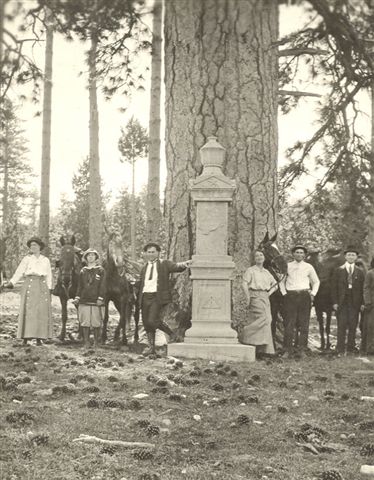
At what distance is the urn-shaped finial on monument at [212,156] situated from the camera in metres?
10.4

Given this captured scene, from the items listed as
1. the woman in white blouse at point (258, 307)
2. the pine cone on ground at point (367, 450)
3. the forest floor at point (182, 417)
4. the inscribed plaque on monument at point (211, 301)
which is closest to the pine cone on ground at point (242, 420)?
the forest floor at point (182, 417)

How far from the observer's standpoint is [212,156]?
1039 centimetres

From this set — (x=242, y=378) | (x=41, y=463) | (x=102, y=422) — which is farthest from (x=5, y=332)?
(x=41, y=463)

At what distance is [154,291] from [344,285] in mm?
3370

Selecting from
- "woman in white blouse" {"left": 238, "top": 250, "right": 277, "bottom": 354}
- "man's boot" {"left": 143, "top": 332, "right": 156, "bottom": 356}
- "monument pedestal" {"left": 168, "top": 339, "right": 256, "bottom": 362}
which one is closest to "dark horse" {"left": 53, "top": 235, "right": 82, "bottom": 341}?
"man's boot" {"left": 143, "top": 332, "right": 156, "bottom": 356}

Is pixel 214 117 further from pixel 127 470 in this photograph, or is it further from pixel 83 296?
pixel 127 470

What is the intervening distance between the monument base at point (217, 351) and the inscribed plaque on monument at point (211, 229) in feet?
4.34

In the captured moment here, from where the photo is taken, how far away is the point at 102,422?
593 centimetres

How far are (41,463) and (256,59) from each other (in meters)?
7.77

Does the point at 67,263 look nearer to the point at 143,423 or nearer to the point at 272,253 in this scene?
the point at 272,253

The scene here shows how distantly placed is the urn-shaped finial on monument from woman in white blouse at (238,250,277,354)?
Answer: 147cm

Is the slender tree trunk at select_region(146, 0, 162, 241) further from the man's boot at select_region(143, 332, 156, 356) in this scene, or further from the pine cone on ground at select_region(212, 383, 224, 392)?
the pine cone on ground at select_region(212, 383, 224, 392)

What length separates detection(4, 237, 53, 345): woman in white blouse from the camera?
12.0 m

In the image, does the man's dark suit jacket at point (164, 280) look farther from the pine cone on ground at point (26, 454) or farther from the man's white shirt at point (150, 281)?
the pine cone on ground at point (26, 454)
